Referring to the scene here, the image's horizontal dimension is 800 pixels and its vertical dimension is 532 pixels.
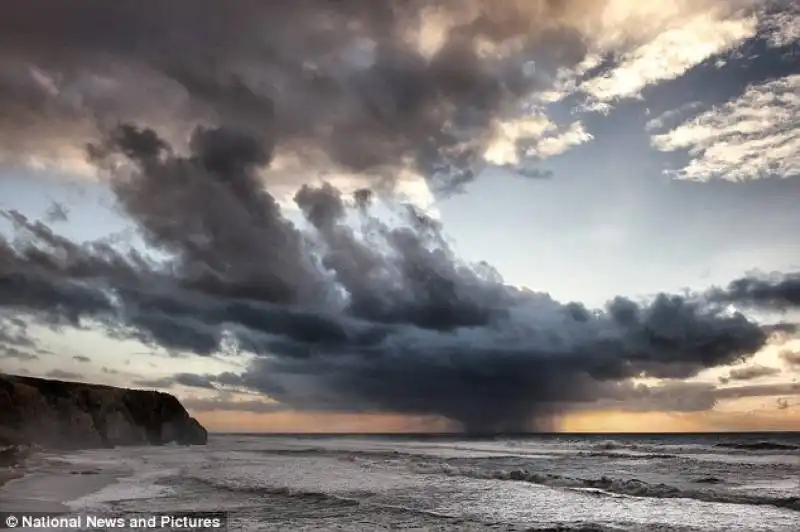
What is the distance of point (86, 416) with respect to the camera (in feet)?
281

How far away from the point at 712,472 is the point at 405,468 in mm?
21710

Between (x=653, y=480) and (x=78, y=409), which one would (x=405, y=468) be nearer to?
(x=653, y=480)

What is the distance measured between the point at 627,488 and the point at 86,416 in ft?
258

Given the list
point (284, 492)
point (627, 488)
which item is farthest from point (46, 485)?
point (627, 488)

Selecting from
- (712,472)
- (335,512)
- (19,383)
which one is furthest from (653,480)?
(19,383)

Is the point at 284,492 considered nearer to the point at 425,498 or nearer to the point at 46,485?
the point at 425,498

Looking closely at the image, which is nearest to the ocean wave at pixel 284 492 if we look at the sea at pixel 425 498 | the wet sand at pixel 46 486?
the sea at pixel 425 498

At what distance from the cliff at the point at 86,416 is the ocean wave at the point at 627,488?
49605mm

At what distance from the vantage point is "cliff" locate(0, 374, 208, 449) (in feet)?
235

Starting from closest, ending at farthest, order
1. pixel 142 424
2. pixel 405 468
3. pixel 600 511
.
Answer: pixel 600 511 < pixel 405 468 < pixel 142 424

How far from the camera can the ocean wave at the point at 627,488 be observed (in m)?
27.1

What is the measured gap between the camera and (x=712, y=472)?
4200 cm

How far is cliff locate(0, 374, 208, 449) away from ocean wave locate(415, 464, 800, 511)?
163 feet

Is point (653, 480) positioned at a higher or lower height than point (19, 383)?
lower
